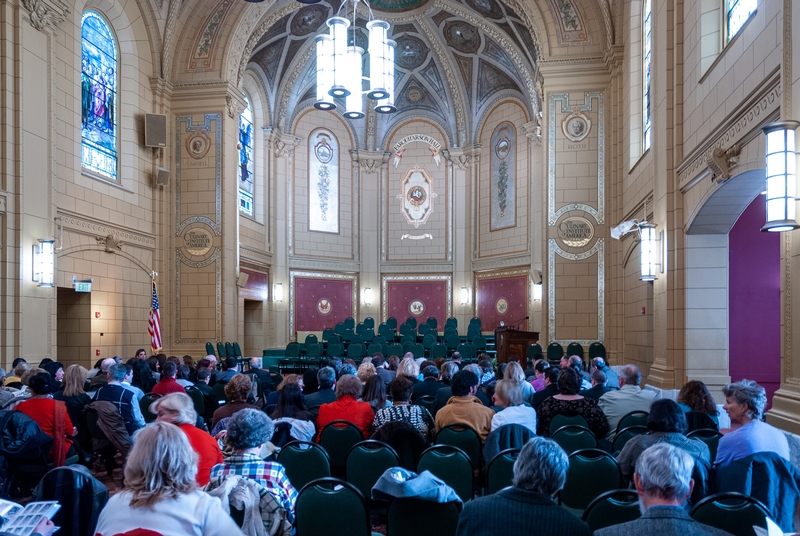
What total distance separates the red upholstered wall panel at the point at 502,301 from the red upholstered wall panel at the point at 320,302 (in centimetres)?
434

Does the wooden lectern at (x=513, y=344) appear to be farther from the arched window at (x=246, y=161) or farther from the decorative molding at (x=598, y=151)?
the arched window at (x=246, y=161)

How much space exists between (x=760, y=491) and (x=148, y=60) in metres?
15.2

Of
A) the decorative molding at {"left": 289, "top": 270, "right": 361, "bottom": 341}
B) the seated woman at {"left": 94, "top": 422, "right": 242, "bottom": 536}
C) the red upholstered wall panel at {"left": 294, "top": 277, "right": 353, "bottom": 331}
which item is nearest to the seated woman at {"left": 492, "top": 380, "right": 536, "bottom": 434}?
the seated woman at {"left": 94, "top": 422, "right": 242, "bottom": 536}

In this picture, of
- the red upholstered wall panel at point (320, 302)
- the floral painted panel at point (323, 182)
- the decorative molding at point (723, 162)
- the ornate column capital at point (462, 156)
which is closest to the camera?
the decorative molding at point (723, 162)

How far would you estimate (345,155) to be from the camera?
22.9m

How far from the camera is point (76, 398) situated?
20.4 feet

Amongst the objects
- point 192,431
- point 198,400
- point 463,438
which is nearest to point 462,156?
point 198,400

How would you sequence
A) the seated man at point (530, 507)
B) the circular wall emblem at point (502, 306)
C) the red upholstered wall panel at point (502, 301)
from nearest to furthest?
the seated man at point (530, 507), the red upholstered wall panel at point (502, 301), the circular wall emblem at point (502, 306)

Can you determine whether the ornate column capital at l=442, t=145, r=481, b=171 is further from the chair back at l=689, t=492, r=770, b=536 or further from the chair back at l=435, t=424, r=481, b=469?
the chair back at l=689, t=492, r=770, b=536

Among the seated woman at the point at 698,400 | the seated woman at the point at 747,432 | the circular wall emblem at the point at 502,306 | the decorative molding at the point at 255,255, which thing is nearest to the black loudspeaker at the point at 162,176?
the decorative molding at the point at 255,255

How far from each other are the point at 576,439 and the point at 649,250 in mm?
5295

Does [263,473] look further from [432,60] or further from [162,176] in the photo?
[432,60]

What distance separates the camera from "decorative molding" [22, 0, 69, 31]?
36.5 feet

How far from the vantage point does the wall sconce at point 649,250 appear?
9.18 m
